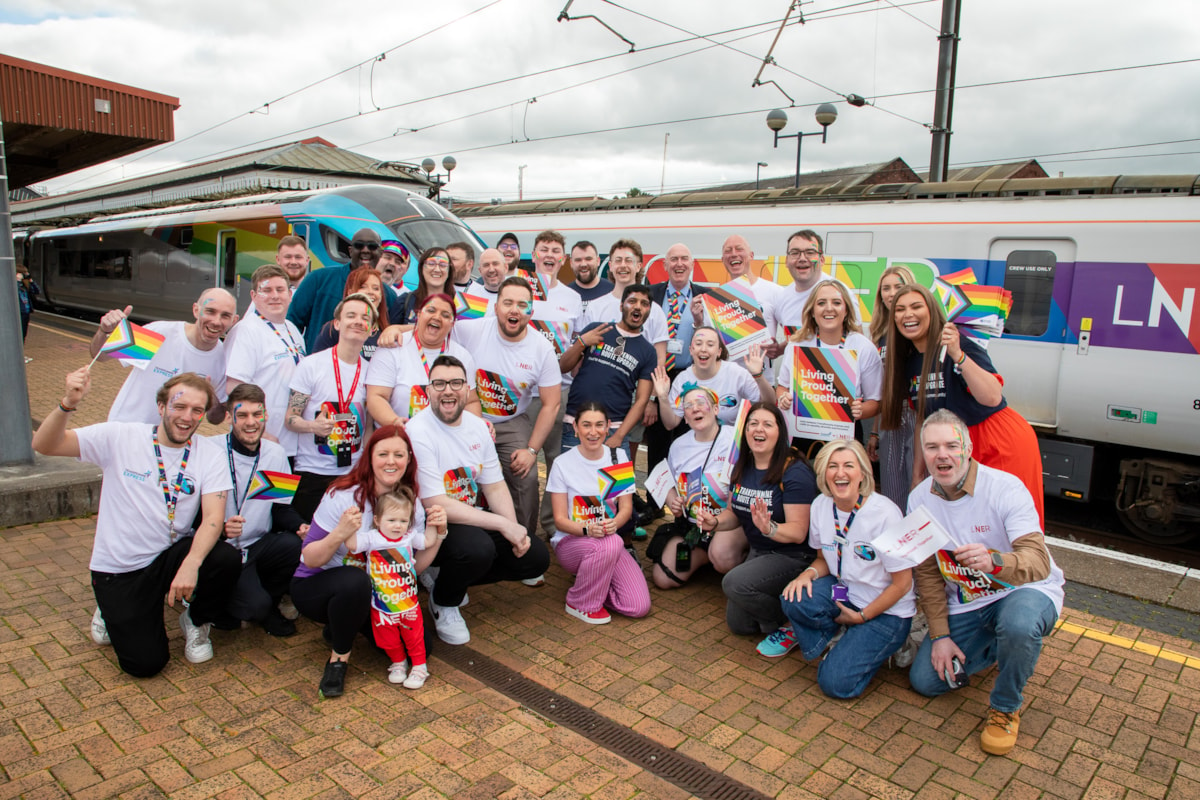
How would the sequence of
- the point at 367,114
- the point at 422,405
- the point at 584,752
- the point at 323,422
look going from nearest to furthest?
the point at 584,752, the point at 323,422, the point at 422,405, the point at 367,114

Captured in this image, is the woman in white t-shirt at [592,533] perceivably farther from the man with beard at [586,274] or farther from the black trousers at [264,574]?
the man with beard at [586,274]

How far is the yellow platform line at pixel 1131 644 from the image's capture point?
434 centimetres

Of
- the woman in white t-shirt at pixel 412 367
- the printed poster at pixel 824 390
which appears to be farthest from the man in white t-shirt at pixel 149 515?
the printed poster at pixel 824 390

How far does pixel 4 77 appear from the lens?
12.5 metres

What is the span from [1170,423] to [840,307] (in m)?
3.62

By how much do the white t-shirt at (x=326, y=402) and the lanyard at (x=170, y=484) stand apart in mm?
757

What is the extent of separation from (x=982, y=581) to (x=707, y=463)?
165cm

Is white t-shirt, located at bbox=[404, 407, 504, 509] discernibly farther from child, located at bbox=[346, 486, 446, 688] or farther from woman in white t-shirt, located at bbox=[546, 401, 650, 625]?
woman in white t-shirt, located at bbox=[546, 401, 650, 625]

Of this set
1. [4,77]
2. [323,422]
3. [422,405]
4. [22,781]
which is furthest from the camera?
[4,77]

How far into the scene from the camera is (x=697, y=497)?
488 cm

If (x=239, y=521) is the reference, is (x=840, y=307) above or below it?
above

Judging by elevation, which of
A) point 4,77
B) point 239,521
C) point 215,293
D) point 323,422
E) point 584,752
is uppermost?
point 4,77

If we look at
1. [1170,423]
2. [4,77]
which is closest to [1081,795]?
[1170,423]

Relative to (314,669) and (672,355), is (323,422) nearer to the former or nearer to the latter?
(314,669)
